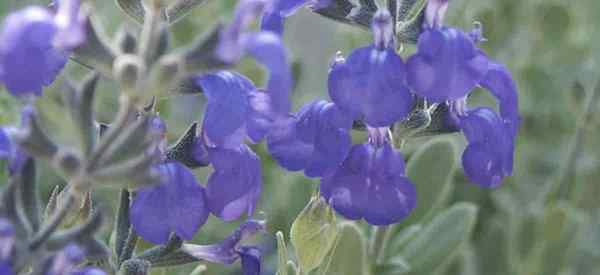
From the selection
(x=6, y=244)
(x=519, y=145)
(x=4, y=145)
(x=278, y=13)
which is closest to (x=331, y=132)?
(x=278, y=13)

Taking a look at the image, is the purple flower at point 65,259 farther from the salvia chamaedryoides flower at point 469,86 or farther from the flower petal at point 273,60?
the salvia chamaedryoides flower at point 469,86

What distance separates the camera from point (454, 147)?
1.57m

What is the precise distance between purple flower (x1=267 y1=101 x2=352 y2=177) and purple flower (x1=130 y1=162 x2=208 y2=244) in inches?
4.7

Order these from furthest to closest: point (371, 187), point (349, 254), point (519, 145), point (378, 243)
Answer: point (519, 145) < point (378, 243) < point (349, 254) < point (371, 187)

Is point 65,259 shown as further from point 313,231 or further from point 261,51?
point 313,231

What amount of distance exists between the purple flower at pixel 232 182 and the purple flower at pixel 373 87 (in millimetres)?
101

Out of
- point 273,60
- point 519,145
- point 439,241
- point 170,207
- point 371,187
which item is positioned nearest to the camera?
point 273,60

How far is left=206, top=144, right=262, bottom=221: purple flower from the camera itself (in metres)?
1.02

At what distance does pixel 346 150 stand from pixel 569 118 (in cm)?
130

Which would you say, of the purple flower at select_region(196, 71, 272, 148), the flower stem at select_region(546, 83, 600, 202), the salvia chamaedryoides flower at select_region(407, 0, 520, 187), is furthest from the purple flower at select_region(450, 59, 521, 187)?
the flower stem at select_region(546, 83, 600, 202)

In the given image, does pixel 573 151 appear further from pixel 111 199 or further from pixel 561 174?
pixel 111 199

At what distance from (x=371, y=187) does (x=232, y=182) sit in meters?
0.15

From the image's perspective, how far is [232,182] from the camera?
3.36 feet

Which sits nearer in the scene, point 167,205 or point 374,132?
point 167,205
